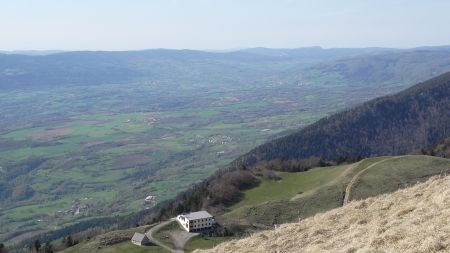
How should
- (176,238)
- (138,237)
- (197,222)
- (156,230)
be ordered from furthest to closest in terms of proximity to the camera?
(156,230) → (197,222) → (176,238) → (138,237)

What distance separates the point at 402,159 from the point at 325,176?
19.0 metres

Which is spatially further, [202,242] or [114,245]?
[114,245]

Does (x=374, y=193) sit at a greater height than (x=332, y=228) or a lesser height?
lesser

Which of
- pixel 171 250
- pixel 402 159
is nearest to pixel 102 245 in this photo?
pixel 171 250

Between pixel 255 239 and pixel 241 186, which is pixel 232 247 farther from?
pixel 241 186

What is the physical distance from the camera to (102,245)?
82062 millimetres

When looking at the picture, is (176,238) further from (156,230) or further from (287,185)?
(287,185)

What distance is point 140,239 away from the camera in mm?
80562

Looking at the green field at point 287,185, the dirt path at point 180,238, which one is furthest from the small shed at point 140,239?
the green field at point 287,185

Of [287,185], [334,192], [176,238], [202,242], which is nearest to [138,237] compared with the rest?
[176,238]

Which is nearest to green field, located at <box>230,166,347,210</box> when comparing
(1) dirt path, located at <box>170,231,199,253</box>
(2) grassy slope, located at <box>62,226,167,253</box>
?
(1) dirt path, located at <box>170,231,199,253</box>

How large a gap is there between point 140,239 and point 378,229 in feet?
183

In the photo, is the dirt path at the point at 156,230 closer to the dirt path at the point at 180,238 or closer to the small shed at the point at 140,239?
the dirt path at the point at 180,238

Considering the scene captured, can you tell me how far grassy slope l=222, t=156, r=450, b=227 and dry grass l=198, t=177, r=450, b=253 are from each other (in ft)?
139
